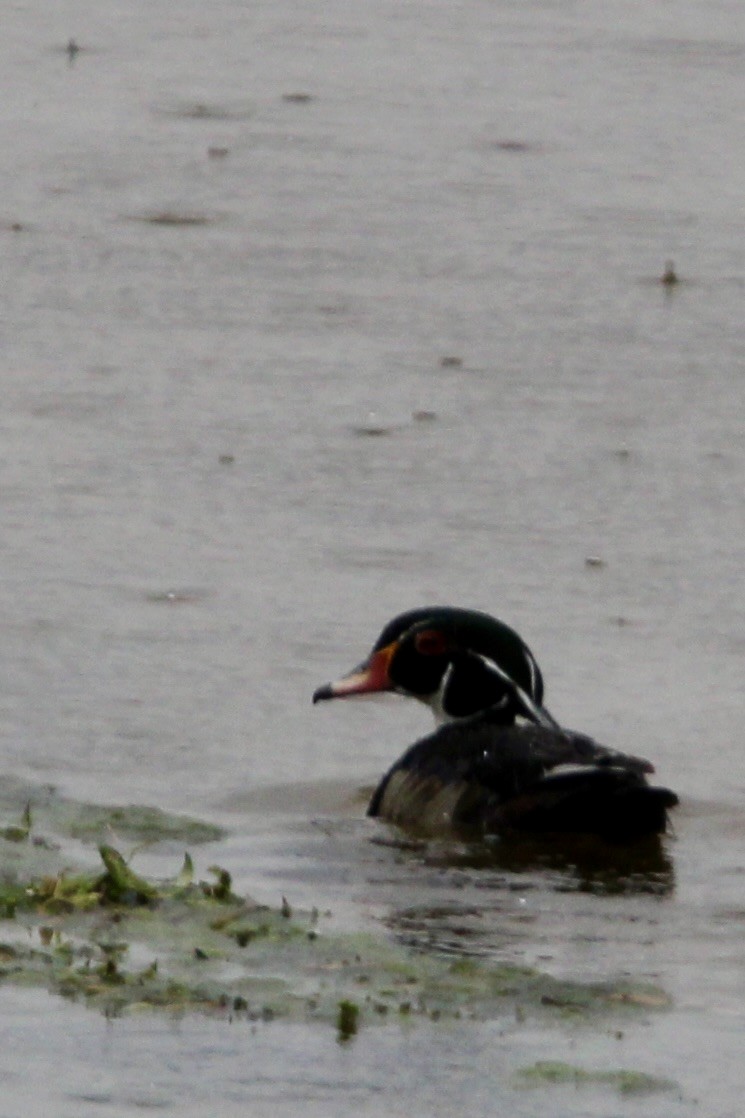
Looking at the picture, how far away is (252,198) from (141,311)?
2165 mm

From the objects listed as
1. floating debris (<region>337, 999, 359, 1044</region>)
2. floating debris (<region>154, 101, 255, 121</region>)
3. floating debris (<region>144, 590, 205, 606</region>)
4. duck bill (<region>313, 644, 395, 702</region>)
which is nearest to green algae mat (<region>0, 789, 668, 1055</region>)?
floating debris (<region>337, 999, 359, 1044</region>)

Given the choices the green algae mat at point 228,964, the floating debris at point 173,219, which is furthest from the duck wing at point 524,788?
the floating debris at point 173,219

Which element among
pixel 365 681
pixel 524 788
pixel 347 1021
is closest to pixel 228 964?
pixel 347 1021

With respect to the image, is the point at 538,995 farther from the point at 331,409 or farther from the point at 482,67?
the point at 482,67

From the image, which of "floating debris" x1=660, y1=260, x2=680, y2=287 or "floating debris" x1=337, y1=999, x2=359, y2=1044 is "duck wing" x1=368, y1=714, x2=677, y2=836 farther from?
"floating debris" x1=660, y1=260, x2=680, y2=287

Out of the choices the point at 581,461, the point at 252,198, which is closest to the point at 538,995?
the point at 581,461

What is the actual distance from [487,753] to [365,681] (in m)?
0.48

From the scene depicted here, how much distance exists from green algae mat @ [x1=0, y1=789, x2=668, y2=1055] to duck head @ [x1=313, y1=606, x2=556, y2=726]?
72.1 inches

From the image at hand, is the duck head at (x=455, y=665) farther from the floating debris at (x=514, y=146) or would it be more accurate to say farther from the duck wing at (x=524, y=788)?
the floating debris at (x=514, y=146)

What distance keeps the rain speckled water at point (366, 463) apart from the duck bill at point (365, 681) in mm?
204

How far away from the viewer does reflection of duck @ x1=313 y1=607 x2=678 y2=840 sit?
8.70 m

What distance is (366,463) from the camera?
40.1 feet

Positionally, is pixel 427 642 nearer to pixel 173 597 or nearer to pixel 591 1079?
pixel 173 597

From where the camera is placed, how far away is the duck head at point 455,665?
9.47 meters
